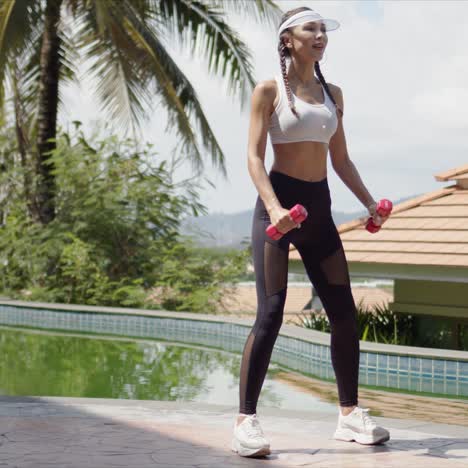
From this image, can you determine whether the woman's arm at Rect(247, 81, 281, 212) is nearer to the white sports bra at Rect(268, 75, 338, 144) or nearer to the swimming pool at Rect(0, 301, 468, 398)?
the white sports bra at Rect(268, 75, 338, 144)

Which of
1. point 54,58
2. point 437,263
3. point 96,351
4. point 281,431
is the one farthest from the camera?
point 54,58

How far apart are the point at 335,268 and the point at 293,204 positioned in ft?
1.24

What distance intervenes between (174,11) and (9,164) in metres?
4.99

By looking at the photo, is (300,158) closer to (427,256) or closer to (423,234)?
(427,256)

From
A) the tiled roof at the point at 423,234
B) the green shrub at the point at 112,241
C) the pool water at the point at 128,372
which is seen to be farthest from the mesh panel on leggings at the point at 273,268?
the green shrub at the point at 112,241

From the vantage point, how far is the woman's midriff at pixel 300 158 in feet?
14.6

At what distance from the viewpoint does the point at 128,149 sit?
55.9 feet

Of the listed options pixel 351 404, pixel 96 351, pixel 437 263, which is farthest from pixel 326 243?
pixel 96 351

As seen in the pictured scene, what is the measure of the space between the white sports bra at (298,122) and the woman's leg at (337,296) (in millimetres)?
415

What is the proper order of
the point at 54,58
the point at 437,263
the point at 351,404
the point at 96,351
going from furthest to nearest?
1. the point at 54,58
2. the point at 96,351
3. the point at 437,263
4. the point at 351,404

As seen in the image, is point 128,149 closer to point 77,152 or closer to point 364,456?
point 77,152

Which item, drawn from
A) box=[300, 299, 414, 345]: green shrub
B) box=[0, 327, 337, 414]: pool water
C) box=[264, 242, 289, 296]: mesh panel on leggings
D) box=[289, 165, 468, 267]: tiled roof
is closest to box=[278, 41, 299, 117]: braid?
box=[264, 242, 289, 296]: mesh panel on leggings

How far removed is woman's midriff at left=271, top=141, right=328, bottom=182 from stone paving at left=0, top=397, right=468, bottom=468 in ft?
4.20

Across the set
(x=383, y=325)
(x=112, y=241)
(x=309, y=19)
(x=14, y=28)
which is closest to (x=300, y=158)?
(x=309, y=19)
